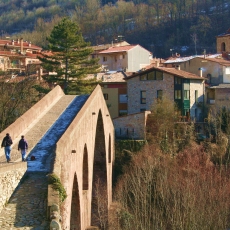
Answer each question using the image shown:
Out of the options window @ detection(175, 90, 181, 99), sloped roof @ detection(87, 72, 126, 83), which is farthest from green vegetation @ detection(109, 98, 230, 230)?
sloped roof @ detection(87, 72, 126, 83)

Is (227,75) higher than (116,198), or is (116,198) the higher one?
(227,75)

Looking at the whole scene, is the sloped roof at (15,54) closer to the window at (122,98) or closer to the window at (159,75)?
the window at (122,98)

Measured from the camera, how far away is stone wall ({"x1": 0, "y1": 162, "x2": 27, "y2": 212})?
1369 centimetres

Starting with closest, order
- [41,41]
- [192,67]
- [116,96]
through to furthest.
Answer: [116,96]
[192,67]
[41,41]

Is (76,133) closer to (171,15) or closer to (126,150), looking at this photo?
(126,150)

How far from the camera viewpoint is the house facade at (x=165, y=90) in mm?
41906

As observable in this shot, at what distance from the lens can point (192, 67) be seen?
5003 cm

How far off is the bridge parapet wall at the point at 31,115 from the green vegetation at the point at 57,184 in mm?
3434

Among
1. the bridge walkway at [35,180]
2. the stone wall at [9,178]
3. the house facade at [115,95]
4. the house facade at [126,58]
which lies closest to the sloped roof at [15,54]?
the house facade at [126,58]

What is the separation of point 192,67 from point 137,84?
8.90 metres

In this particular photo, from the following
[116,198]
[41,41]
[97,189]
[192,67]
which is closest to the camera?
[97,189]

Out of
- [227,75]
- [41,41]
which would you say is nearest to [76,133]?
[227,75]

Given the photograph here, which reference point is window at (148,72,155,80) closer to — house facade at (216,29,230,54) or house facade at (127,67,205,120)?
house facade at (127,67,205,120)

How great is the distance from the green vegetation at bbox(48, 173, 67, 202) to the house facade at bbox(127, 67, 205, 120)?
27.3 m
